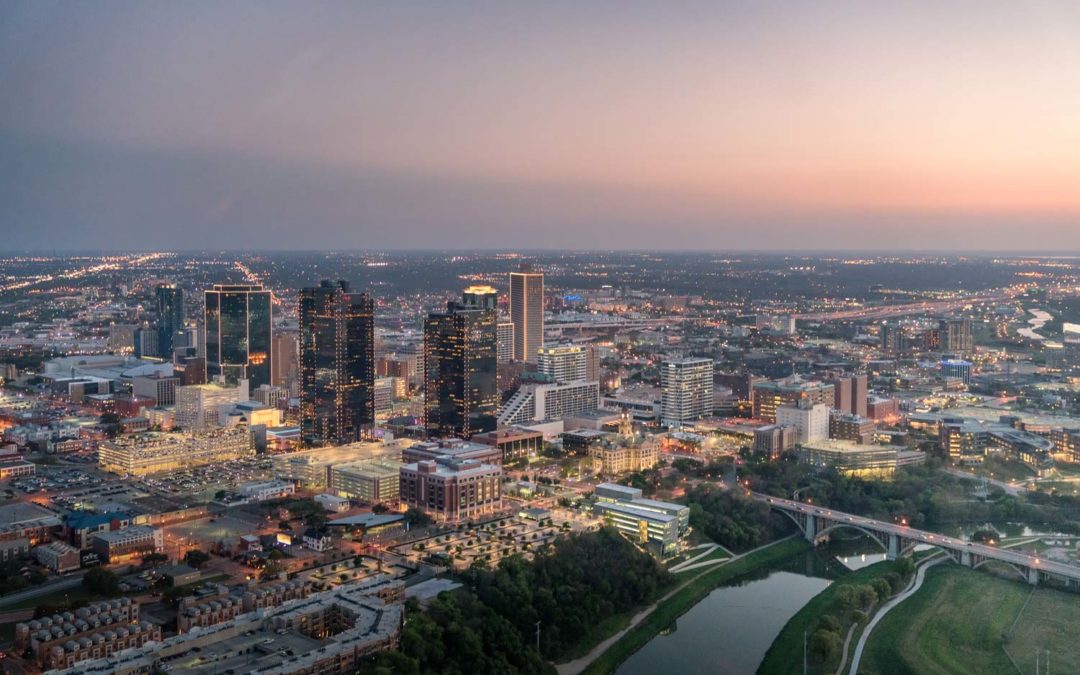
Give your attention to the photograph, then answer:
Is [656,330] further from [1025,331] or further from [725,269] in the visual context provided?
[725,269]

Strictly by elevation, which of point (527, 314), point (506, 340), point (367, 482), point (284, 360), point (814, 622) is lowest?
point (814, 622)

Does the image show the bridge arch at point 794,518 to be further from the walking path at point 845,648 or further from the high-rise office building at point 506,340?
the high-rise office building at point 506,340

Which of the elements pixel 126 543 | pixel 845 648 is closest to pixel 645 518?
pixel 845 648

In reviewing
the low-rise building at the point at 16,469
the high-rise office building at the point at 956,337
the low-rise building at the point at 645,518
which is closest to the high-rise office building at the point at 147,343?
the low-rise building at the point at 16,469

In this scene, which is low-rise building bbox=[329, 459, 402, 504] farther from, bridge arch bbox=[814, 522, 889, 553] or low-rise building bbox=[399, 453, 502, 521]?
bridge arch bbox=[814, 522, 889, 553]

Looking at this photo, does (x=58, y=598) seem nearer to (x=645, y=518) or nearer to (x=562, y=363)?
(x=645, y=518)

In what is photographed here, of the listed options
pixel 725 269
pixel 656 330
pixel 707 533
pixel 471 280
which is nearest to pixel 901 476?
pixel 707 533

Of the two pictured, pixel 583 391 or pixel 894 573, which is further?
pixel 583 391
